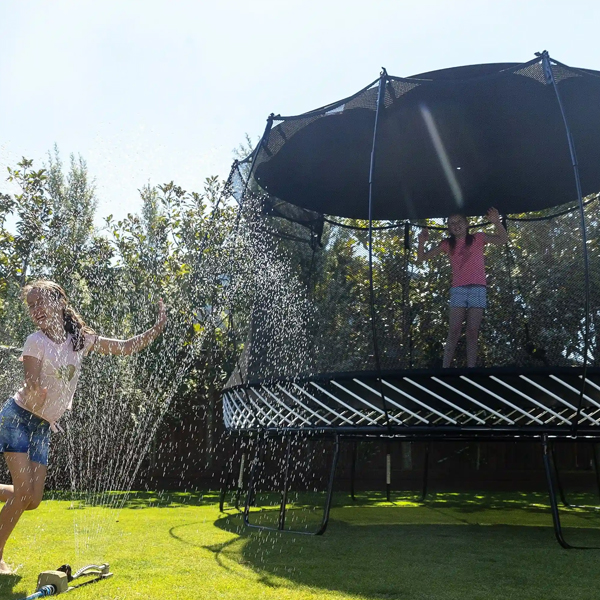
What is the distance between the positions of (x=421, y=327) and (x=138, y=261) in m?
4.68

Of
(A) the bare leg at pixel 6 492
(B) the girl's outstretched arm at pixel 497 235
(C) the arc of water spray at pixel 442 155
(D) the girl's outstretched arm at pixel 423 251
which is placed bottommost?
(A) the bare leg at pixel 6 492

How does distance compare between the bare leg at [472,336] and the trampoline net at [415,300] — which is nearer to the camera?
the bare leg at [472,336]

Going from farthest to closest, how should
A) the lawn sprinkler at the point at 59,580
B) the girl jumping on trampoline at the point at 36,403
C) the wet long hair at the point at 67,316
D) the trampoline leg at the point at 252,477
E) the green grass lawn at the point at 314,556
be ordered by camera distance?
the trampoline leg at the point at 252,477 < the wet long hair at the point at 67,316 < the girl jumping on trampoline at the point at 36,403 < the green grass lawn at the point at 314,556 < the lawn sprinkler at the point at 59,580

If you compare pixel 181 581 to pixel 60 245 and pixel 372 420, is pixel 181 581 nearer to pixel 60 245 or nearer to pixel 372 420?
pixel 372 420

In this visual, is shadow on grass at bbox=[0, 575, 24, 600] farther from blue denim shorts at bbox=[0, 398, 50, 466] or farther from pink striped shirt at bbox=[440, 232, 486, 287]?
pink striped shirt at bbox=[440, 232, 486, 287]

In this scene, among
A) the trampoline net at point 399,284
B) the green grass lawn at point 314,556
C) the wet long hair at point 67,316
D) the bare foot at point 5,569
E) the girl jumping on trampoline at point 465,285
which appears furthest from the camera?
the trampoline net at point 399,284

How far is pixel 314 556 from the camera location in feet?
10.1

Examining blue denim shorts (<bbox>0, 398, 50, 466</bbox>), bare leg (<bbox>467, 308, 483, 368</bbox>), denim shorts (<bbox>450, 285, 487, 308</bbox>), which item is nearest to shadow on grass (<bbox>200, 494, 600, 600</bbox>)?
blue denim shorts (<bbox>0, 398, 50, 466</bbox>)

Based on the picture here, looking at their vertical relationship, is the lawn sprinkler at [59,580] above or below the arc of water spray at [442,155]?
below

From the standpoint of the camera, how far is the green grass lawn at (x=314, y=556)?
2.40 m

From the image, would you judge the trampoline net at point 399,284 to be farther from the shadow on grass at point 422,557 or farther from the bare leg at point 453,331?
the shadow on grass at point 422,557

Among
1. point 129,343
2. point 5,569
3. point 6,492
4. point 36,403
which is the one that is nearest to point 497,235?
point 129,343

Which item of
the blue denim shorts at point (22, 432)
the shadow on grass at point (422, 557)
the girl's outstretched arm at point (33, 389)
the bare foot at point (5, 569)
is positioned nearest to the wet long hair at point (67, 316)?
the girl's outstretched arm at point (33, 389)

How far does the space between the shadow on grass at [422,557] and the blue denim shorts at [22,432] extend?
892 mm
